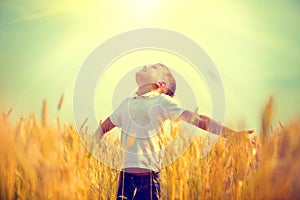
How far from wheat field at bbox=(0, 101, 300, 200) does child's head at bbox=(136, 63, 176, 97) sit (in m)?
0.41

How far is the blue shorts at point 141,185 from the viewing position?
1989 mm

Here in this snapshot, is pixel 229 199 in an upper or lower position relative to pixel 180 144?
lower

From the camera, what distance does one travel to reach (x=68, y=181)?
56.2 inches

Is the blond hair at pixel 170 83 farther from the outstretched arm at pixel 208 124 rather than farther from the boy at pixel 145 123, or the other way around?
the outstretched arm at pixel 208 124

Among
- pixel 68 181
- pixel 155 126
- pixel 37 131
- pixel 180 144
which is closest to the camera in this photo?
pixel 68 181

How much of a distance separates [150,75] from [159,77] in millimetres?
46

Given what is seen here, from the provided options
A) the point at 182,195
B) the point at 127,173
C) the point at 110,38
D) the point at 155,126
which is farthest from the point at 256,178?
the point at 110,38

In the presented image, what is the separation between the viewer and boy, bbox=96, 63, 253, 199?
6.58ft

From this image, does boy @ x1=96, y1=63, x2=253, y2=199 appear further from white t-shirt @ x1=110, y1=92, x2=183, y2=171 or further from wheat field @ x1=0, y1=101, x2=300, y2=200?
wheat field @ x1=0, y1=101, x2=300, y2=200

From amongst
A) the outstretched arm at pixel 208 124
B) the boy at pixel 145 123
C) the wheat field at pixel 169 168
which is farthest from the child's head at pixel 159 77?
the wheat field at pixel 169 168

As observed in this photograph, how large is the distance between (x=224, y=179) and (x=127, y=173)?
572mm

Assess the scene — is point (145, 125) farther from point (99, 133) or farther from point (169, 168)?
point (169, 168)

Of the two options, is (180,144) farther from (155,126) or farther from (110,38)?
(110,38)

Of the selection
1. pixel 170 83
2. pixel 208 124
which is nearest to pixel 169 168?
pixel 208 124
